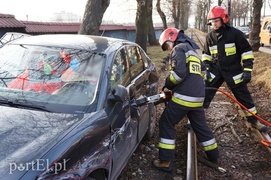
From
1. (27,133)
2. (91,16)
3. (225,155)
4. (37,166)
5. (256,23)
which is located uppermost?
(91,16)

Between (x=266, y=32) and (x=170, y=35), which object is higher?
(x=170, y=35)

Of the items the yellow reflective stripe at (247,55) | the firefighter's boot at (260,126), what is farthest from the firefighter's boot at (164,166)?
the yellow reflective stripe at (247,55)

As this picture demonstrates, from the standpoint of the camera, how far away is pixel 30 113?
2.54 meters

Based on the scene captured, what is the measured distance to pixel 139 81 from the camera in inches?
165

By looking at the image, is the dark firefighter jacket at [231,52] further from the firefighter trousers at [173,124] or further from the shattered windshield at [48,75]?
the shattered windshield at [48,75]

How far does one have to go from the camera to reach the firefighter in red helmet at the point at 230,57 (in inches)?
203

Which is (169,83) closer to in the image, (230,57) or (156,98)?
(156,98)

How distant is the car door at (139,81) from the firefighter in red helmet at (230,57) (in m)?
1.33

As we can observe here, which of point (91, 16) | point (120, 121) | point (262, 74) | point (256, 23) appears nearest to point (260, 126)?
point (120, 121)

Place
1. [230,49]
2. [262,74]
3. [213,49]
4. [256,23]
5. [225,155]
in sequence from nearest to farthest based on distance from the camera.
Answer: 1. [225,155]
2. [230,49]
3. [213,49]
4. [262,74]
5. [256,23]

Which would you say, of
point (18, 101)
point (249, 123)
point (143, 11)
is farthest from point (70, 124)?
point (143, 11)

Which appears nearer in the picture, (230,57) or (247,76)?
(247,76)

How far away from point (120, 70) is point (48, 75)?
86 cm

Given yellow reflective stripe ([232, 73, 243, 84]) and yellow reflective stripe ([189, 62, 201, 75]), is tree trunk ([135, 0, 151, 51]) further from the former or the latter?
yellow reflective stripe ([189, 62, 201, 75])
